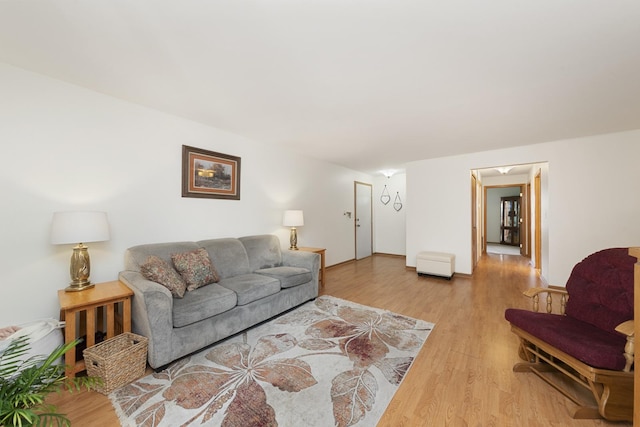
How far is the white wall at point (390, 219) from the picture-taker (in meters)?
6.43

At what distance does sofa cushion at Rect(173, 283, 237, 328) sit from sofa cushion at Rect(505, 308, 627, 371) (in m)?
2.38

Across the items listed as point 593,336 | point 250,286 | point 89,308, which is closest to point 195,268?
point 250,286

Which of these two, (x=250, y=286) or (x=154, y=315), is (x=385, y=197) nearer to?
(x=250, y=286)

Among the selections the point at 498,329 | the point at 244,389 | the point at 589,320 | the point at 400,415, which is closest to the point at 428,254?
the point at 498,329

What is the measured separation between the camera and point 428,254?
15.2ft

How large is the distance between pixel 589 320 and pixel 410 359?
4.31 feet

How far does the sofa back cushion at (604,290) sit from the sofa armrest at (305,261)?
2.43m

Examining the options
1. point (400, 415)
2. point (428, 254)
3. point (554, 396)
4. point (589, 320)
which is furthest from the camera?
point (428, 254)

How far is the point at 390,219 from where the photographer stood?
21.7 ft

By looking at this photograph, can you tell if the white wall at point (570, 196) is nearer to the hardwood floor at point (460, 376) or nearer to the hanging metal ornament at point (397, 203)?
the hardwood floor at point (460, 376)

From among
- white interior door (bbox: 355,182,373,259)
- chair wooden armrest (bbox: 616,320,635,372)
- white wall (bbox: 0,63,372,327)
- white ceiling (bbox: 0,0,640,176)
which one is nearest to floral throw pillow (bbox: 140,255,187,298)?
white wall (bbox: 0,63,372,327)

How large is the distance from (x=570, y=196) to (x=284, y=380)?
4.62 meters

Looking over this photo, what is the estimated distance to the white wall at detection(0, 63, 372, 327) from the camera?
1.90 meters

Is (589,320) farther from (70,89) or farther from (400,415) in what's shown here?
(70,89)
